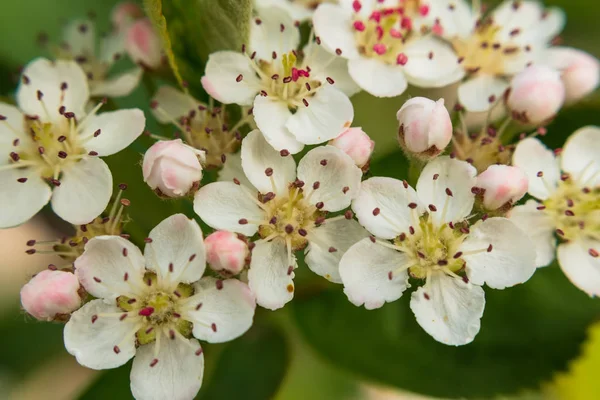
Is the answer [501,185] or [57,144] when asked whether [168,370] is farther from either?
[501,185]

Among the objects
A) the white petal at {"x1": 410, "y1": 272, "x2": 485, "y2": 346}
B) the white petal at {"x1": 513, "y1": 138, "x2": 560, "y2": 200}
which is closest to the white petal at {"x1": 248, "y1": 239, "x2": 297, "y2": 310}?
the white petal at {"x1": 410, "y1": 272, "x2": 485, "y2": 346}

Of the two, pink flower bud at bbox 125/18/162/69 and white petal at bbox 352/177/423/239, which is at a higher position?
pink flower bud at bbox 125/18/162/69

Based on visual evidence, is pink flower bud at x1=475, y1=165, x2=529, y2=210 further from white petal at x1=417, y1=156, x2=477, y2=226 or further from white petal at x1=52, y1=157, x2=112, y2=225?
white petal at x1=52, y1=157, x2=112, y2=225

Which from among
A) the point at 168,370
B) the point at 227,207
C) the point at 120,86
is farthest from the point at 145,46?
the point at 168,370

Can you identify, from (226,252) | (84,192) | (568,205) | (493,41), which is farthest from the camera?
(493,41)

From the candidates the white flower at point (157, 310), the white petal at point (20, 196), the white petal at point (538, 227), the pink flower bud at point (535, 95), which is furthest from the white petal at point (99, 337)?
the pink flower bud at point (535, 95)

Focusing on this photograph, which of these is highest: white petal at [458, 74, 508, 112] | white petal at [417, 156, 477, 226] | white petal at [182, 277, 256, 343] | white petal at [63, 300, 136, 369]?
white petal at [458, 74, 508, 112]
